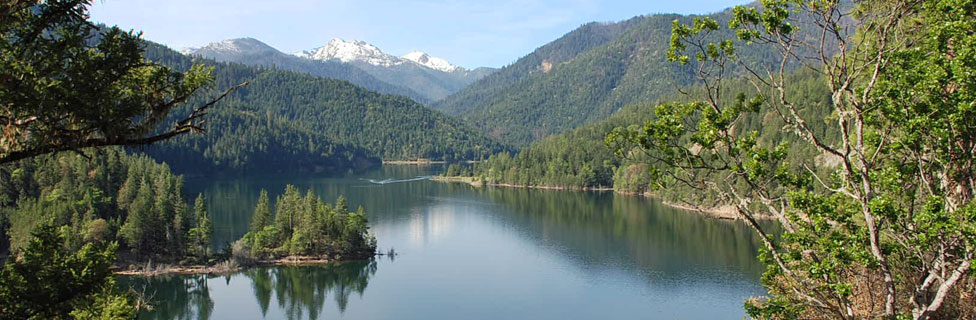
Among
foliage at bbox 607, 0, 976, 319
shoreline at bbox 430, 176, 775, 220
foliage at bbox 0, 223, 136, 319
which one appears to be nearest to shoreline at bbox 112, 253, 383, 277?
foliage at bbox 0, 223, 136, 319

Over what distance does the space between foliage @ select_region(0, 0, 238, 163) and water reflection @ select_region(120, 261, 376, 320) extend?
3779 centimetres

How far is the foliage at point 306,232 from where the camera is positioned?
5831 cm

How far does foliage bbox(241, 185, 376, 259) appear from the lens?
191ft

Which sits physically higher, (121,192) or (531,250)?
(121,192)

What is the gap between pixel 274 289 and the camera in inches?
1986

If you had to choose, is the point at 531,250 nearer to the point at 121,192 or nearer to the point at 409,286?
the point at 409,286

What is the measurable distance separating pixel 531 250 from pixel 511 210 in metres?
30.7

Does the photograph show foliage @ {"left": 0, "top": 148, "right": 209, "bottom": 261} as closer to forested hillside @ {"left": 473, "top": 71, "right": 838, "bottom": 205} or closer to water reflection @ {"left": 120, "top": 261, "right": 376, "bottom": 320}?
water reflection @ {"left": 120, "top": 261, "right": 376, "bottom": 320}

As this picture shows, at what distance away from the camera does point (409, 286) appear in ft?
172

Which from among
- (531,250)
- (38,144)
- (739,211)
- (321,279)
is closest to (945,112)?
(739,211)

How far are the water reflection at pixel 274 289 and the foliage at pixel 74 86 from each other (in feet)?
124

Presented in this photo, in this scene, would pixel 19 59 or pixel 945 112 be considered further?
pixel 945 112

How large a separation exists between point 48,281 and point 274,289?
1639 inches

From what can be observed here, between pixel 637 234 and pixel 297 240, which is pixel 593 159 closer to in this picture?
pixel 637 234
